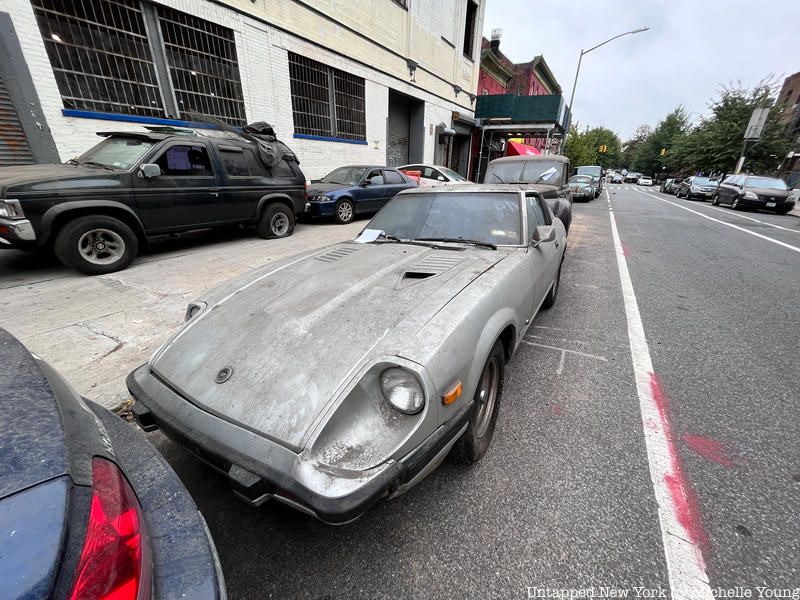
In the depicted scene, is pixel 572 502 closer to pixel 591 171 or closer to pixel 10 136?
pixel 10 136

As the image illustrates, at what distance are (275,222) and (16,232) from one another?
3629 millimetres

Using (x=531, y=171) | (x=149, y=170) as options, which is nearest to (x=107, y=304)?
(x=149, y=170)

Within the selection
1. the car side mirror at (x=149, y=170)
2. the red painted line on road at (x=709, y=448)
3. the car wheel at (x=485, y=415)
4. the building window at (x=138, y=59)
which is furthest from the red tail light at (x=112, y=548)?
the building window at (x=138, y=59)

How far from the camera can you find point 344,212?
861 cm

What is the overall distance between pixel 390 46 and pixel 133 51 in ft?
28.2

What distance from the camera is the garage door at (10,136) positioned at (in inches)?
214

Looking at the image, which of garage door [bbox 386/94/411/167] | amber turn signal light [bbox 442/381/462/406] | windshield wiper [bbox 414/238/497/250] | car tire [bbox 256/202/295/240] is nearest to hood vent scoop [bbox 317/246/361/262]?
windshield wiper [bbox 414/238/497/250]

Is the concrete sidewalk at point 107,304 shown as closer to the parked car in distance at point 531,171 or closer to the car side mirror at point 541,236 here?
the car side mirror at point 541,236

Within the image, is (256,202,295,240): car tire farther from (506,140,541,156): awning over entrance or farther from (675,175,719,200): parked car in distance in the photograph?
(675,175,719,200): parked car in distance

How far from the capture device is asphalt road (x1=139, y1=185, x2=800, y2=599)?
140 centimetres

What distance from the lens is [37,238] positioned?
3.96m

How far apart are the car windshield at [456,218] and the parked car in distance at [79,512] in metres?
2.34

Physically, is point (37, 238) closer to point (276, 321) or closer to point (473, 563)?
point (276, 321)

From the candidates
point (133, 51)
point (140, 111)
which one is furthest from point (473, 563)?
point (133, 51)
